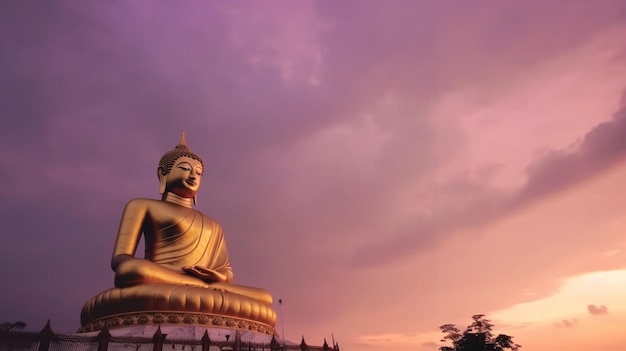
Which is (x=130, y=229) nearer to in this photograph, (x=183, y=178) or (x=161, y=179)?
(x=183, y=178)

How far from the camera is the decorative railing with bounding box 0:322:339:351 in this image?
30.6 ft

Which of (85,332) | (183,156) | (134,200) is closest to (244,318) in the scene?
(85,332)

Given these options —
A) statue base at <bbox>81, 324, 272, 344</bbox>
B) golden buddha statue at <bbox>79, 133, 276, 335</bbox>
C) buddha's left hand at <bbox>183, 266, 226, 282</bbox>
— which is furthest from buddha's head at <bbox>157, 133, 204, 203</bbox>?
statue base at <bbox>81, 324, 272, 344</bbox>

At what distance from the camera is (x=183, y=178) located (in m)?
15.5

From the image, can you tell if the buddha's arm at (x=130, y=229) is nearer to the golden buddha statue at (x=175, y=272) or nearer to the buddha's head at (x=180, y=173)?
the golden buddha statue at (x=175, y=272)

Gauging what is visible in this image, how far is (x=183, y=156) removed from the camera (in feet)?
52.2

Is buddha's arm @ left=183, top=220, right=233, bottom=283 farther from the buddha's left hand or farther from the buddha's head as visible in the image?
the buddha's head

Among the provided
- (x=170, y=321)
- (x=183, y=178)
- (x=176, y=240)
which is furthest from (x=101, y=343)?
(x=183, y=178)

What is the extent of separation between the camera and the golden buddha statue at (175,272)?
456 inches

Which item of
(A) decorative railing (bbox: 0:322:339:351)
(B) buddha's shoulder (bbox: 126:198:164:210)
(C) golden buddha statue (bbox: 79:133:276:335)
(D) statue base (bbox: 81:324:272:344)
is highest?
(B) buddha's shoulder (bbox: 126:198:164:210)

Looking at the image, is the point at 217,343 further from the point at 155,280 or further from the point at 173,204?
the point at 173,204

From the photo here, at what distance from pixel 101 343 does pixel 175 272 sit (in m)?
2.86

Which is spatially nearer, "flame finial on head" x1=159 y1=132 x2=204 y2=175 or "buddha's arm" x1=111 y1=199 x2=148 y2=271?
"buddha's arm" x1=111 y1=199 x2=148 y2=271

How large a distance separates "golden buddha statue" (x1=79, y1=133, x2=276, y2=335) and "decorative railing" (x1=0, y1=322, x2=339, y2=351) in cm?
99
